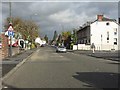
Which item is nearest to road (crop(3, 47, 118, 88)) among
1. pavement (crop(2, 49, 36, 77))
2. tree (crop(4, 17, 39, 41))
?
pavement (crop(2, 49, 36, 77))

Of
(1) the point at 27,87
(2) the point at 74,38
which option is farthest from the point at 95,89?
(2) the point at 74,38

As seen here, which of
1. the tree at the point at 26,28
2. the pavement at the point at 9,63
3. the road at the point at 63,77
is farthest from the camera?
the tree at the point at 26,28

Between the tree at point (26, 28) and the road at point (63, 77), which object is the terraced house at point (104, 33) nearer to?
the tree at point (26, 28)

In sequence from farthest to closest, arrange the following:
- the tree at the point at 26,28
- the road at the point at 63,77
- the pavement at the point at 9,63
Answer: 1. the tree at the point at 26,28
2. the pavement at the point at 9,63
3. the road at the point at 63,77

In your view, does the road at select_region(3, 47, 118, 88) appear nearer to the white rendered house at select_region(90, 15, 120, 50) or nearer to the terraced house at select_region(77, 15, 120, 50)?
the terraced house at select_region(77, 15, 120, 50)

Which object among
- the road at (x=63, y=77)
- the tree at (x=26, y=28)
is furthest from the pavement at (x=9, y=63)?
the tree at (x=26, y=28)

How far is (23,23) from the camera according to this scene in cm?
10788

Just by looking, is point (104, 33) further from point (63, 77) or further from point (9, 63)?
point (63, 77)

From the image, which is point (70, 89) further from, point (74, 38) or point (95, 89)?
point (74, 38)

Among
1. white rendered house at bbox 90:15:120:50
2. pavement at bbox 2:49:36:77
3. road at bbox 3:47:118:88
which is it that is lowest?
road at bbox 3:47:118:88

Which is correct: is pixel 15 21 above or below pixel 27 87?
above

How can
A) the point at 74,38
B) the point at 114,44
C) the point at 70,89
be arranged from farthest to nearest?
the point at 74,38, the point at 114,44, the point at 70,89

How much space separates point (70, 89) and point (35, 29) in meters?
98.6

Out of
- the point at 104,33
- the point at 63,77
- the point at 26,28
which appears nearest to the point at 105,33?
the point at 104,33
